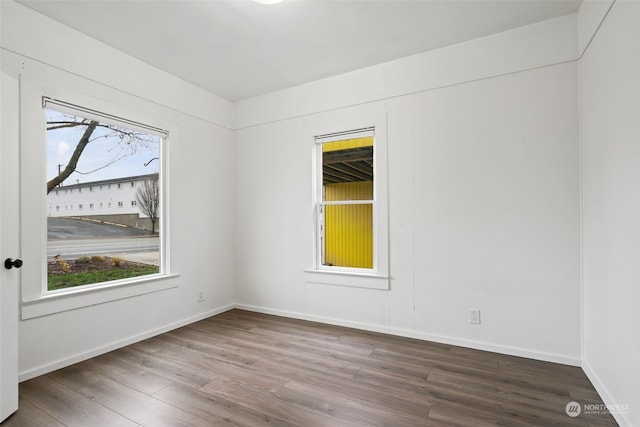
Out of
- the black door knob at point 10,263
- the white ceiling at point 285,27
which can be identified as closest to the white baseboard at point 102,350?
the black door knob at point 10,263

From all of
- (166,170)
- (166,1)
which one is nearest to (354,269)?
(166,170)

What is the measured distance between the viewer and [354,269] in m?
3.69

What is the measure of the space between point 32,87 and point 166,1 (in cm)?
124

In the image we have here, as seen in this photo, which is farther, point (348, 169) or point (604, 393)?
point (348, 169)

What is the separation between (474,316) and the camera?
295 centimetres

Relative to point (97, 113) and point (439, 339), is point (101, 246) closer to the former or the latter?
point (97, 113)

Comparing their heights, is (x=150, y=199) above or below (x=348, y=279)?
above

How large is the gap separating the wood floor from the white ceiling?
9.39 ft

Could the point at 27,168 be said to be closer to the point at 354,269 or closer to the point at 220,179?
the point at 220,179

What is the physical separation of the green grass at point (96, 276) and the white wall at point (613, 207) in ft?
13.0

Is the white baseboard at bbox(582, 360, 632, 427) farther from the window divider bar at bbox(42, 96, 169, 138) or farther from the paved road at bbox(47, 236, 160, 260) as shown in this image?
the window divider bar at bbox(42, 96, 169, 138)

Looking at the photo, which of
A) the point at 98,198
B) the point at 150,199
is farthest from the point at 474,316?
the point at 98,198

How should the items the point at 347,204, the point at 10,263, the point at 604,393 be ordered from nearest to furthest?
1. the point at 10,263
2. the point at 604,393
3. the point at 347,204

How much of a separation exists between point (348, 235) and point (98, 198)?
2606 mm
